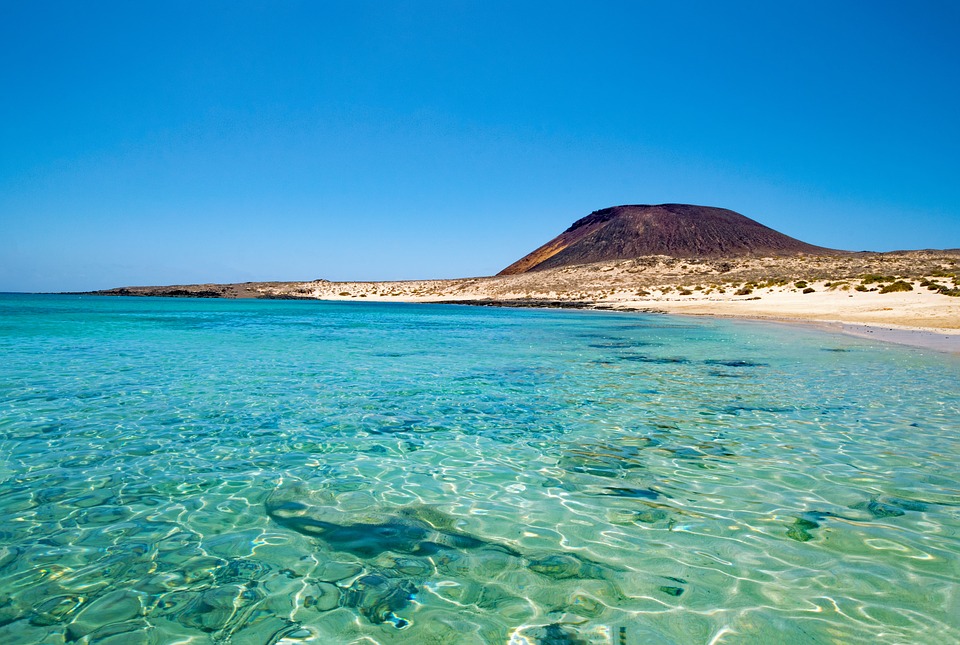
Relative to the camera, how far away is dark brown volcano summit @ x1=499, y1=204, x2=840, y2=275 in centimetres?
13175

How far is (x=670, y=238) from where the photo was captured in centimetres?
14025

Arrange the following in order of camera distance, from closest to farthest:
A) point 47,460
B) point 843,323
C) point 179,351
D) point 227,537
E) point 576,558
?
point 576,558, point 227,537, point 47,460, point 179,351, point 843,323

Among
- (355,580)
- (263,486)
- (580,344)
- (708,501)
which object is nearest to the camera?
(355,580)

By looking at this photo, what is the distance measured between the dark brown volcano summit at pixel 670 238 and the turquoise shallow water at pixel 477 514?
116m

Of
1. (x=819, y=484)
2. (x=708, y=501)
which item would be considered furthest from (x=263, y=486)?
(x=819, y=484)

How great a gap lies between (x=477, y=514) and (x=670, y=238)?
14606 cm

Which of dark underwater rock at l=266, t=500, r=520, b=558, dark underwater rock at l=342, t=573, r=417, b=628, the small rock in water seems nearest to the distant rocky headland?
the small rock in water

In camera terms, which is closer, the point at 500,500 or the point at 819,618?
the point at 819,618

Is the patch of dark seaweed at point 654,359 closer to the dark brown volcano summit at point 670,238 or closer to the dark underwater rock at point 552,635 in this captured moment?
the dark underwater rock at point 552,635

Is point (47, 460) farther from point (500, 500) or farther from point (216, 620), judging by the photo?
point (500, 500)

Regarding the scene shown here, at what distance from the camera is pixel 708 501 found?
17.8ft

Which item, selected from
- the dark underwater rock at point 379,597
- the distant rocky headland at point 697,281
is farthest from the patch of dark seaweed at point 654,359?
the distant rocky headland at point 697,281

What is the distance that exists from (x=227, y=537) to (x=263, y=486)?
1222mm

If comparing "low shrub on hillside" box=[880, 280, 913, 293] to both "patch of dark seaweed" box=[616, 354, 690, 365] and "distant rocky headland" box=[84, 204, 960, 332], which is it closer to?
"distant rocky headland" box=[84, 204, 960, 332]
